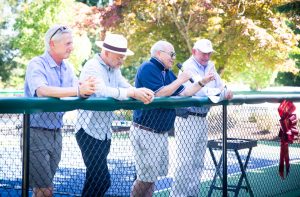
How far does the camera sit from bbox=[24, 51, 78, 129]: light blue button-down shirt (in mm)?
3928

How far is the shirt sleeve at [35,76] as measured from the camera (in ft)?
12.7

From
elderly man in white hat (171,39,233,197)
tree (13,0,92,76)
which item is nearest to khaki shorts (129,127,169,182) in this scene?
elderly man in white hat (171,39,233,197)

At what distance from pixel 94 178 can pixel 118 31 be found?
46.0ft

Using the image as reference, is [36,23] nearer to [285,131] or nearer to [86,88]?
[285,131]

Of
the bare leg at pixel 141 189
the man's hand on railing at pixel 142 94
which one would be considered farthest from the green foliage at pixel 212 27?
the man's hand on railing at pixel 142 94

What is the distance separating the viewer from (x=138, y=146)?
501cm

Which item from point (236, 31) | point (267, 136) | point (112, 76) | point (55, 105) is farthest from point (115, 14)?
point (55, 105)

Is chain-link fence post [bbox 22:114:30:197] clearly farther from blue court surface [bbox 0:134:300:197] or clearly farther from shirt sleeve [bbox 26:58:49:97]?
blue court surface [bbox 0:134:300:197]

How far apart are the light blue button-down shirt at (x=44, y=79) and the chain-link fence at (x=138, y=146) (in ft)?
0.05

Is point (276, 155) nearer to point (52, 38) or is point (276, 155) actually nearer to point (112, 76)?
point (112, 76)

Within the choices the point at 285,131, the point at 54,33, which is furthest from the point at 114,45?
the point at 285,131

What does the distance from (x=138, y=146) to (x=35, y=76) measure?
56.5 inches

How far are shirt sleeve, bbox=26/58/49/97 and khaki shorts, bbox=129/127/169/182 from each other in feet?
4.23

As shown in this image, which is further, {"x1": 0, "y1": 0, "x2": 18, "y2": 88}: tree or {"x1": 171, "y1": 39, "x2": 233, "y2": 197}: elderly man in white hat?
{"x1": 0, "y1": 0, "x2": 18, "y2": 88}: tree
